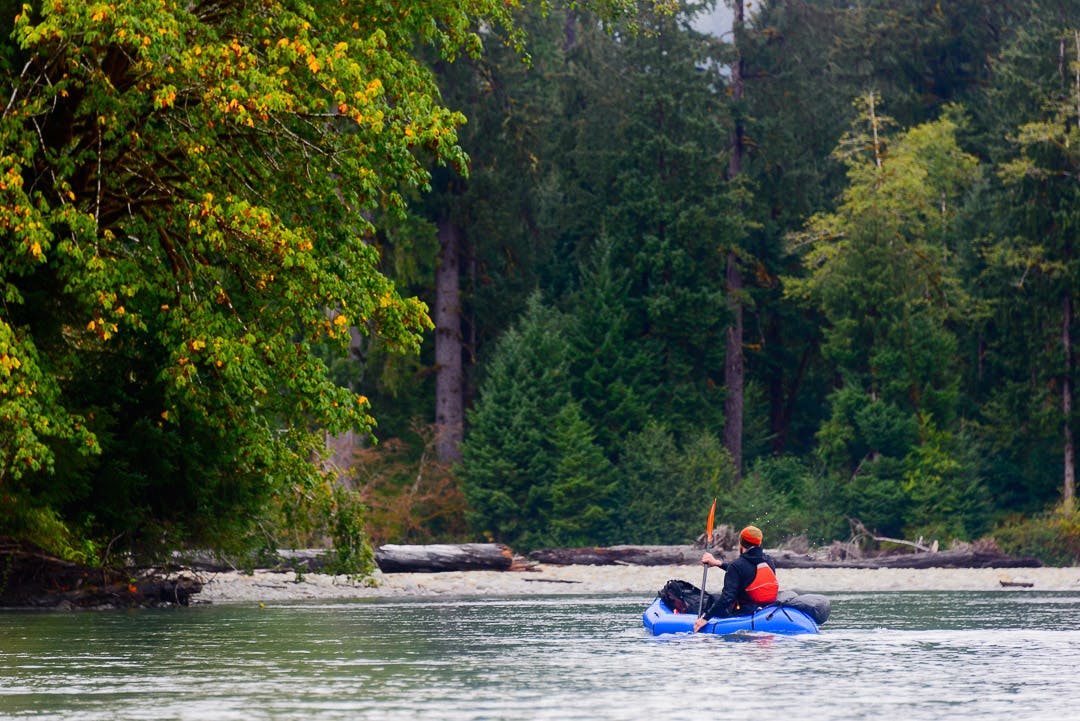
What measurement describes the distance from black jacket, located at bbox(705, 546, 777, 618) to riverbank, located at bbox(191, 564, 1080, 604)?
970cm

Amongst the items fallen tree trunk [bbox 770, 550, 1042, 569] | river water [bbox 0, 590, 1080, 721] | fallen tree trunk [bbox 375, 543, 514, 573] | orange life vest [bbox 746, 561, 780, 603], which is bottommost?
river water [bbox 0, 590, 1080, 721]

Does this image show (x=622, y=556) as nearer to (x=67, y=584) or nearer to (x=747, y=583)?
(x=67, y=584)

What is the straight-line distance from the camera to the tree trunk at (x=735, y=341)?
2263 inches

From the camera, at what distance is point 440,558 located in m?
36.0

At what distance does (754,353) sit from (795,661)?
44017 mm

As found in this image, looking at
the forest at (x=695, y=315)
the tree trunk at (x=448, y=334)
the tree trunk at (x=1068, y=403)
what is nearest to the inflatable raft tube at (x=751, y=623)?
the forest at (x=695, y=315)

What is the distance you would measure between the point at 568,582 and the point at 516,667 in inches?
735

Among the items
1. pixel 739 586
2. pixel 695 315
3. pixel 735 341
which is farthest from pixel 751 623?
pixel 735 341

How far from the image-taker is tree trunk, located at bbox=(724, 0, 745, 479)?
57469mm

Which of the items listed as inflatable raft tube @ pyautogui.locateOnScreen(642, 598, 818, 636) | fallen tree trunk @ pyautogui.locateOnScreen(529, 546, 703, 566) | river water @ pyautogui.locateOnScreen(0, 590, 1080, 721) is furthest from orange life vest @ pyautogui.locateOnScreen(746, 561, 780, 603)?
fallen tree trunk @ pyautogui.locateOnScreen(529, 546, 703, 566)

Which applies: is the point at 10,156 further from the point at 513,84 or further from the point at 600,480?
the point at 513,84

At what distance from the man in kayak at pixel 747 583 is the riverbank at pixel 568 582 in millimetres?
9765

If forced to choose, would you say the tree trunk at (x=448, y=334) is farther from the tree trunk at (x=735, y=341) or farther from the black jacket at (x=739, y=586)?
the black jacket at (x=739, y=586)

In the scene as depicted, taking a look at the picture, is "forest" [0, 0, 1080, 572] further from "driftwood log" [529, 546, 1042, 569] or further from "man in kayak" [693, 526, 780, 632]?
"man in kayak" [693, 526, 780, 632]
